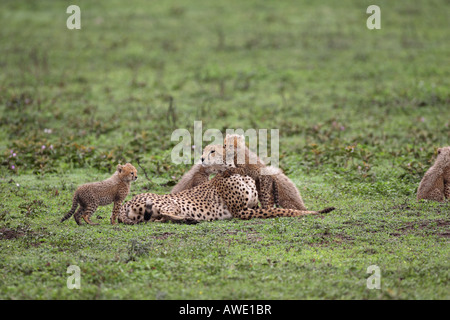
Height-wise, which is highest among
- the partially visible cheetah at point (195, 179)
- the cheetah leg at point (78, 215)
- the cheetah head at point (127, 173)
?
the cheetah head at point (127, 173)

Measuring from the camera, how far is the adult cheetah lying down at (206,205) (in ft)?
27.0

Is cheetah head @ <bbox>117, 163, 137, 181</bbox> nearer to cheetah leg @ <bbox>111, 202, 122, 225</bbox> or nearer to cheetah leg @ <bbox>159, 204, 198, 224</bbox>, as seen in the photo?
cheetah leg @ <bbox>111, 202, 122, 225</bbox>

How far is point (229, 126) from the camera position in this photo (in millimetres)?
13609

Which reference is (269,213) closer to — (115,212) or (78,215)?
(115,212)

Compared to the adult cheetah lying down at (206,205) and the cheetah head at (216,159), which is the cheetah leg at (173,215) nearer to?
the adult cheetah lying down at (206,205)

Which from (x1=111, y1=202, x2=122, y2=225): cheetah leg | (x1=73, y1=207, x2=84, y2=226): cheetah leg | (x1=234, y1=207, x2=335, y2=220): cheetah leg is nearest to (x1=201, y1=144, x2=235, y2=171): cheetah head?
(x1=234, y1=207, x2=335, y2=220): cheetah leg

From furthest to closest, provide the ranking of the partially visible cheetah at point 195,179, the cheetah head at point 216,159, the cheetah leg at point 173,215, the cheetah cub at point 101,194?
the partially visible cheetah at point 195,179 < the cheetah head at point 216,159 < the cheetah leg at point 173,215 < the cheetah cub at point 101,194

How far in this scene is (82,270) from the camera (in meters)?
6.30

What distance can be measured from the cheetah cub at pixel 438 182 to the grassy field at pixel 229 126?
0.23 m

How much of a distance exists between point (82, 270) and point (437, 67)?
13.6 meters

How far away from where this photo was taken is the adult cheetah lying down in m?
8.23

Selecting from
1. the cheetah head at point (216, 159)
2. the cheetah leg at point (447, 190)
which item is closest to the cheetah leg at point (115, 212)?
the cheetah head at point (216, 159)

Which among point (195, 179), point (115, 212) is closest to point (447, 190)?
point (195, 179)
